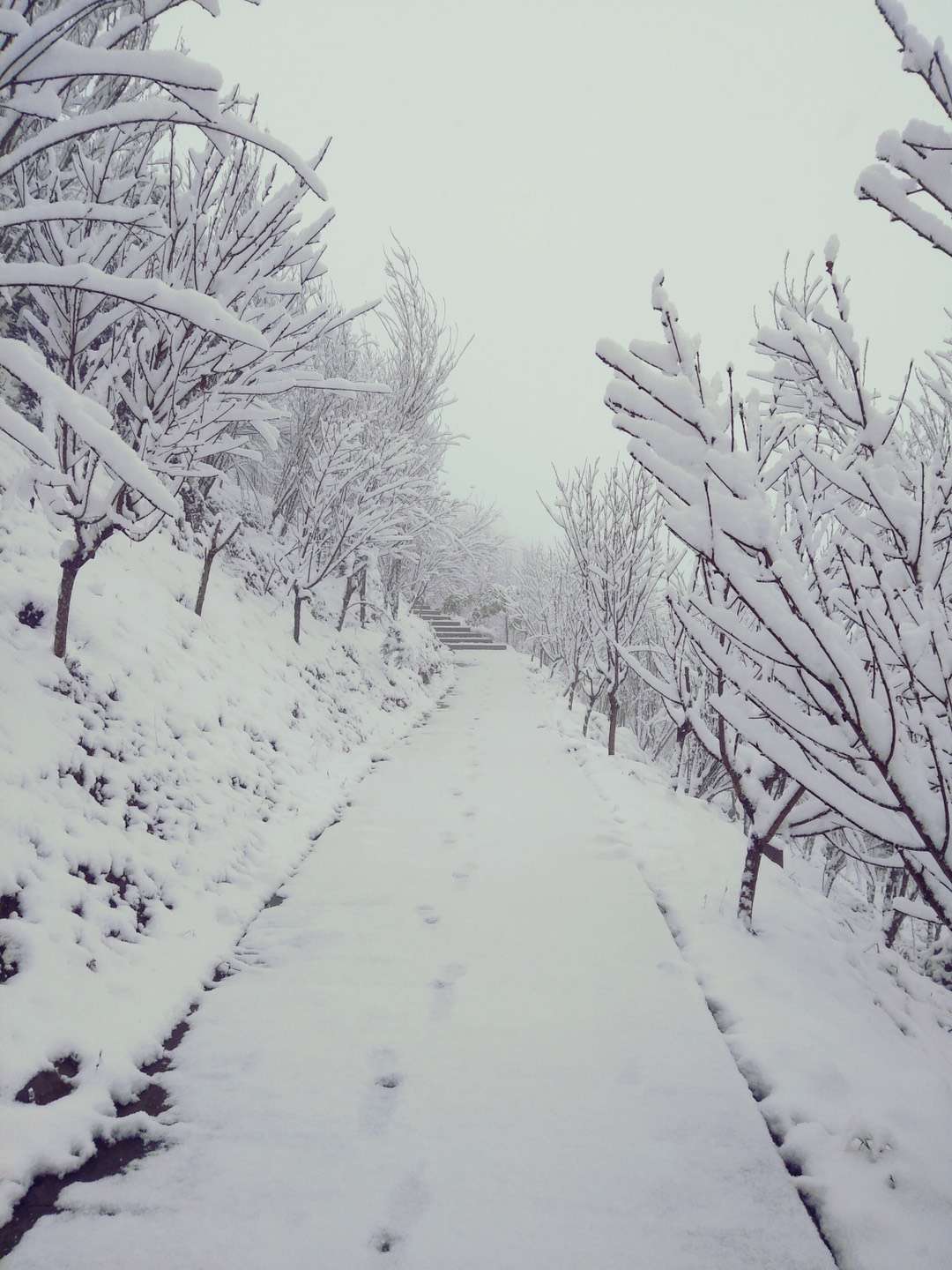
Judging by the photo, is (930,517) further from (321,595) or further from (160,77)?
(321,595)

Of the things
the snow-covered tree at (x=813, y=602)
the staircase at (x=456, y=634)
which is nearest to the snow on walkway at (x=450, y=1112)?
the snow-covered tree at (x=813, y=602)

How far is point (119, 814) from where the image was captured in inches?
123

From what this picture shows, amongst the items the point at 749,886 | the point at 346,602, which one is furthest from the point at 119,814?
the point at 346,602

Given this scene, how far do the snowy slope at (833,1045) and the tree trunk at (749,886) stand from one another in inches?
2.6

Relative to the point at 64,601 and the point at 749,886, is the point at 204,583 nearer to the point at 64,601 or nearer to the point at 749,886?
the point at 64,601

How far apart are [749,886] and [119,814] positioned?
10.4ft

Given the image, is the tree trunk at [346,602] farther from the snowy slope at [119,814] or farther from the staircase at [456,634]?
the staircase at [456,634]

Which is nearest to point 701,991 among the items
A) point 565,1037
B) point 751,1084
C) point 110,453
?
point 751,1084

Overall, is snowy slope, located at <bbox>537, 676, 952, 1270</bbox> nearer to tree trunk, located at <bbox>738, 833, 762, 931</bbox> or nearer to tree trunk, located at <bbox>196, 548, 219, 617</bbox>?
tree trunk, located at <bbox>738, 833, 762, 931</bbox>

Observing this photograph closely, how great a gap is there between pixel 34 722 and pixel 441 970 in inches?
87.6

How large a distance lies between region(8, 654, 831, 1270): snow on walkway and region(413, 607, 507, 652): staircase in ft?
68.3

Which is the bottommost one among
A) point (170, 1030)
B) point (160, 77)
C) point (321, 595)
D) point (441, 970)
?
point (170, 1030)

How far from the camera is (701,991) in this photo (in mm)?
2637

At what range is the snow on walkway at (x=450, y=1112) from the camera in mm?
1529
